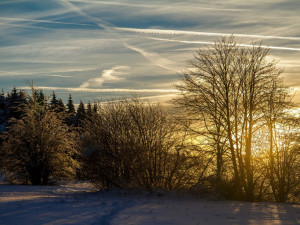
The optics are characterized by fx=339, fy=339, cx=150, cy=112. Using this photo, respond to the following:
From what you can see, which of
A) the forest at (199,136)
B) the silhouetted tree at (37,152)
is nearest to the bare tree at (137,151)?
the forest at (199,136)

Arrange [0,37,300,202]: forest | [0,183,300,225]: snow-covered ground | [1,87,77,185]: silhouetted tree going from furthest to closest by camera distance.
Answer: [1,87,77,185]: silhouetted tree
[0,37,300,202]: forest
[0,183,300,225]: snow-covered ground

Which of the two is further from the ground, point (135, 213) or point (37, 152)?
point (37, 152)

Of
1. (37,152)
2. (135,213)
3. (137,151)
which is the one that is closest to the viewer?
(135,213)

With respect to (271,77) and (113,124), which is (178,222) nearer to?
(113,124)

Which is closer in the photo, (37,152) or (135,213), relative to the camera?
(135,213)

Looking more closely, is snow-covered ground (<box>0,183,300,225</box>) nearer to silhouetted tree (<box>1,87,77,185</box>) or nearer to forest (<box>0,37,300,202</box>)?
forest (<box>0,37,300,202</box>)

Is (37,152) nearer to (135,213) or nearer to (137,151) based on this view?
(137,151)

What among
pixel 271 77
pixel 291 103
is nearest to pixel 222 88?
pixel 271 77

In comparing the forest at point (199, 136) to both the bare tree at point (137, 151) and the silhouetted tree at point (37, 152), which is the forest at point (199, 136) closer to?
the bare tree at point (137, 151)

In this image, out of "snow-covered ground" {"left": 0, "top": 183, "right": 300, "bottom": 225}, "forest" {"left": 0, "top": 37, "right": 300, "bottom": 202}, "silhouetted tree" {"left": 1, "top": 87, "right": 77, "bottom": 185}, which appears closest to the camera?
"snow-covered ground" {"left": 0, "top": 183, "right": 300, "bottom": 225}

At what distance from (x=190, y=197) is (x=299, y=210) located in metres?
6.49

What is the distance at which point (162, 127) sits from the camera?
909 inches

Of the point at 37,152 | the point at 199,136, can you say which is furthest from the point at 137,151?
the point at 37,152

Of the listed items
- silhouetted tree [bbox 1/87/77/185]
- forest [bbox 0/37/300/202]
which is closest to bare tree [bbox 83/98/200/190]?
forest [bbox 0/37/300/202]
